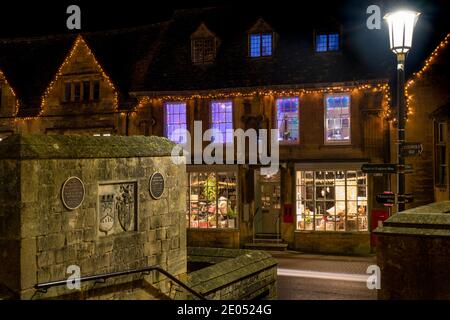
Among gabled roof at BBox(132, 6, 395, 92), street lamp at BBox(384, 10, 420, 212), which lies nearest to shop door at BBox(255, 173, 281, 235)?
gabled roof at BBox(132, 6, 395, 92)

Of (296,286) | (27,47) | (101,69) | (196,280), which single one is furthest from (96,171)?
(27,47)

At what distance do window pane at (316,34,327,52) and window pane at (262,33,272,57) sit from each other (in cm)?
196

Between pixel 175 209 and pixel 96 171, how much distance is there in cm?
226

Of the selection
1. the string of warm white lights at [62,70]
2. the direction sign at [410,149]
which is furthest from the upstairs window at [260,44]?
the direction sign at [410,149]

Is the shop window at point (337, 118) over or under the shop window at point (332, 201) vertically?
over

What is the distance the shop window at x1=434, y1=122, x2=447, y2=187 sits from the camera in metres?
17.1

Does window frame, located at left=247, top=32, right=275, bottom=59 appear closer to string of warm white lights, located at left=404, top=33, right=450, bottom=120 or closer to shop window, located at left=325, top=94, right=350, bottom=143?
shop window, located at left=325, top=94, right=350, bottom=143

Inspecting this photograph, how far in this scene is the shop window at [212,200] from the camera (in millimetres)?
21359

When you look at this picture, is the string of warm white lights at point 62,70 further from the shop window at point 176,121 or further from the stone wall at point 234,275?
the stone wall at point 234,275

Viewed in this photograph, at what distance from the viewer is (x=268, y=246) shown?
20.7 metres

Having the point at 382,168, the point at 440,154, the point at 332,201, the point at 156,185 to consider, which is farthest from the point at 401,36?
the point at 332,201

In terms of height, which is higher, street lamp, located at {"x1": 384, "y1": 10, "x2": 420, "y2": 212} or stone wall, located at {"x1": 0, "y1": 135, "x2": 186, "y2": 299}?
street lamp, located at {"x1": 384, "y1": 10, "x2": 420, "y2": 212}

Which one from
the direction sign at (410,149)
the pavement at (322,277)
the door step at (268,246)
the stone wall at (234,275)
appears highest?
the direction sign at (410,149)

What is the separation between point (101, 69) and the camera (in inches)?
945
